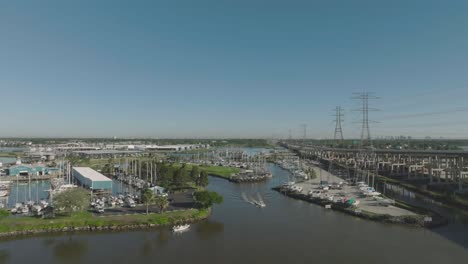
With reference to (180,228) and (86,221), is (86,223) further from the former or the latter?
(180,228)

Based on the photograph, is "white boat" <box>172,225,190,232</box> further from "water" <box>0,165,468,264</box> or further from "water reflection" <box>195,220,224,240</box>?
"water reflection" <box>195,220,224,240</box>

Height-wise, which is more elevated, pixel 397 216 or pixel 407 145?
pixel 407 145

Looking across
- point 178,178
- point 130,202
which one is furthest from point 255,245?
point 178,178

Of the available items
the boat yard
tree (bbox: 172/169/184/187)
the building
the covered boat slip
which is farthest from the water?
the building

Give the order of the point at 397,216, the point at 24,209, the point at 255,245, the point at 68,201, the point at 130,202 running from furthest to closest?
the point at 130,202 < the point at 24,209 < the point at 397,216 < the point at 68,201 < the point at 255,245

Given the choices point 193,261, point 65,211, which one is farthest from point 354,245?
point 65,211

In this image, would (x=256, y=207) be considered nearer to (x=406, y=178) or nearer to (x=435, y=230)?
(x=435, y=230)

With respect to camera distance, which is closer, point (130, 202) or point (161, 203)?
point (161, 203)
